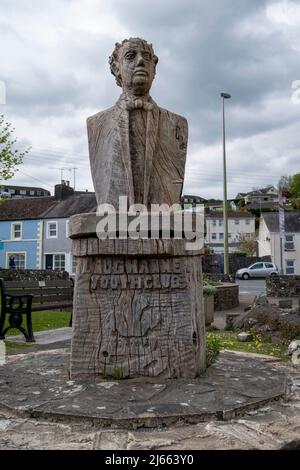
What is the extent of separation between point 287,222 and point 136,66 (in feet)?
139

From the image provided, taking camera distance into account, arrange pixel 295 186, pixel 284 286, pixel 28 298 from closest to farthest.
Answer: pixel 28 298 < pixel 284 286 < pixel 295 186

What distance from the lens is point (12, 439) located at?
2.79m

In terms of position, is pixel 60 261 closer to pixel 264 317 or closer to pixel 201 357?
pixel 264 317

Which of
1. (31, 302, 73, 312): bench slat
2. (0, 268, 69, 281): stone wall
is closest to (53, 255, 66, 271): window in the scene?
(0, 268, 69, 281): stone wall

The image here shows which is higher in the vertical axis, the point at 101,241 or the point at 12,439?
the point at 101,241

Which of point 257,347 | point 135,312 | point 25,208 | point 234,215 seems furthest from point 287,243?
point 135,312

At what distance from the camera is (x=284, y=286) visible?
71.6 feet

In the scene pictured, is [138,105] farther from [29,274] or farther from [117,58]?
[29,274]

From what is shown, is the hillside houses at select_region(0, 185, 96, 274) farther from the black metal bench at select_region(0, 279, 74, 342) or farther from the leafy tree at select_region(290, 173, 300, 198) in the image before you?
the leafy tree at select_region(290, 173, 300, 198)

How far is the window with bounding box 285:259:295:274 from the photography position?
4334 centimetres

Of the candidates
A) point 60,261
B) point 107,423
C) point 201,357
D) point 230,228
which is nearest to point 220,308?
point 201,357

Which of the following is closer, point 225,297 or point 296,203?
point 225,297
